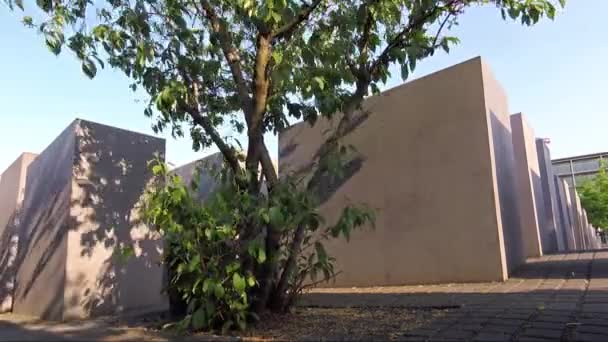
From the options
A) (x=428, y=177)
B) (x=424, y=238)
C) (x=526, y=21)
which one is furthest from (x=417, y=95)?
(x=526, y=21)

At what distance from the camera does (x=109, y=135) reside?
24.3 ft

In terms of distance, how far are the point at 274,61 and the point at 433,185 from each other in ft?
12.4

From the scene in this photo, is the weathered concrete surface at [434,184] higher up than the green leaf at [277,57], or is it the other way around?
the green leaf at [277,57]

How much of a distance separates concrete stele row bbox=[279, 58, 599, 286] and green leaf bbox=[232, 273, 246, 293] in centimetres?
224

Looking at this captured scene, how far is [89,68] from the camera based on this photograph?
539 centimetres

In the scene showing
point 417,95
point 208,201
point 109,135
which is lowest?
point 208,201

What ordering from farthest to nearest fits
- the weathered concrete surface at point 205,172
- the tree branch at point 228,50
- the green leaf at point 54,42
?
the weathered concrete surface at point 205,172 → the tree branch at point 228,50 → the green leaf at point 54,42

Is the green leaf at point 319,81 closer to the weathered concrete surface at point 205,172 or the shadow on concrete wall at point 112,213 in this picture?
the weathered concrete surface at point 205,172

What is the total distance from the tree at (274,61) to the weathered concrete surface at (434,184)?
1.32 m

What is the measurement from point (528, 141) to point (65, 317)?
1193 centimetres

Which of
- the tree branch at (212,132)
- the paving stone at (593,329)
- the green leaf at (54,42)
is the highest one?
the green leaf at (54,42)

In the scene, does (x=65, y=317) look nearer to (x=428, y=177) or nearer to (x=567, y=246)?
(x=428, y=177)

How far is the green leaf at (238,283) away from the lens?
4590 mm

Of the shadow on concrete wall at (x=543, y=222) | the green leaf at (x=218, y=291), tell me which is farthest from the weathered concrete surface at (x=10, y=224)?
the shadow on concrete wall at (x=543, y=222)
